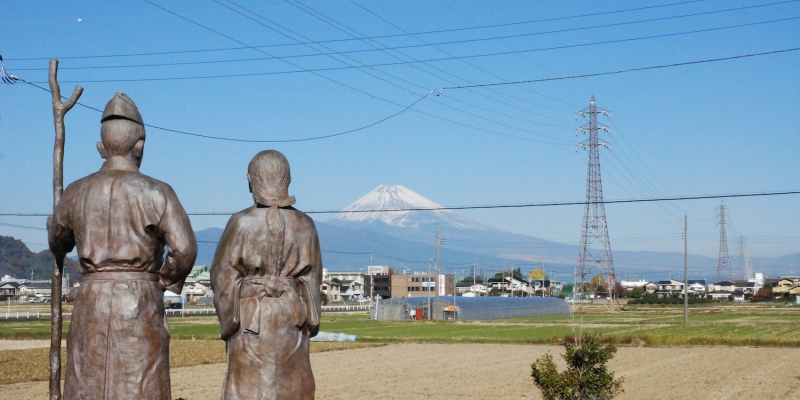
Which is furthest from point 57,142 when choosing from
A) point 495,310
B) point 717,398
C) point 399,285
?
point 399,285

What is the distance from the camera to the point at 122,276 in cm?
806

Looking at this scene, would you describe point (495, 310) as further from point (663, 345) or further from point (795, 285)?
point (795, 285)

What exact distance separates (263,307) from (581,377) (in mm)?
9427

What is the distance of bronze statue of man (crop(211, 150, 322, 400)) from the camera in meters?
8.62

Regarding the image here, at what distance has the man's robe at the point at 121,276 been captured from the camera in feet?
26.4

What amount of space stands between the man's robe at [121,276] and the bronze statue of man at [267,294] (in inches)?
25.9

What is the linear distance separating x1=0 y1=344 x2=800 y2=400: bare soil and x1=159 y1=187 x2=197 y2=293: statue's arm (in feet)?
50.1

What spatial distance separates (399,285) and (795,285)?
7800 centimetres

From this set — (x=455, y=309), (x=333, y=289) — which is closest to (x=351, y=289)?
(x=333, y=289)

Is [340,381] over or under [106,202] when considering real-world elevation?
under

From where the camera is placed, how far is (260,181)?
891 cm

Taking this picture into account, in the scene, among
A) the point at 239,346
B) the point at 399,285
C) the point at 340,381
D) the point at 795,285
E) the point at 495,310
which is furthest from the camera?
the point at 795,285

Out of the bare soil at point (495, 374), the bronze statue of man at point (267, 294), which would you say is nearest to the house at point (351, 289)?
the bare soil at point (495, 374)

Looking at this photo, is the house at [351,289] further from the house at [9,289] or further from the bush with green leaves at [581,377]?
the bush with green leaves at [581,377]
